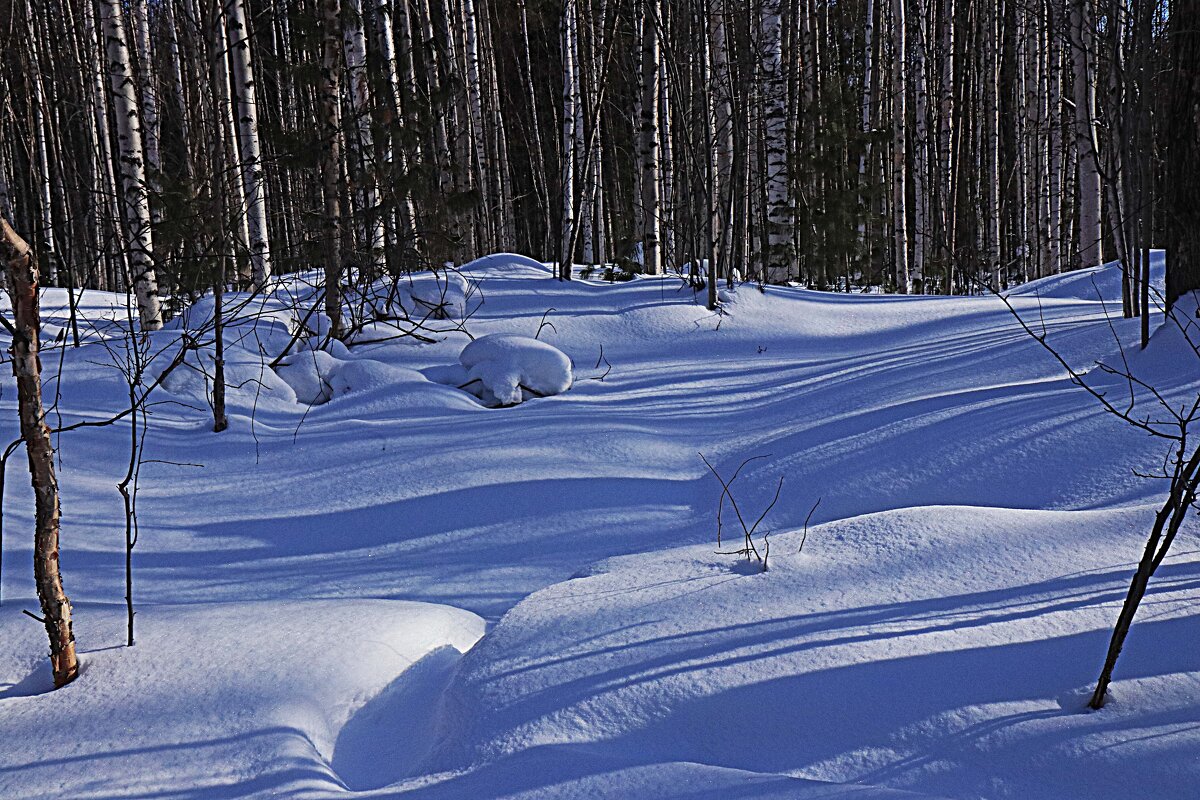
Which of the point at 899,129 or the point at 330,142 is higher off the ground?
the point at 899,129

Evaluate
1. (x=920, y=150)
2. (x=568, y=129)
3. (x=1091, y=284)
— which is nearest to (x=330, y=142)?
(x=568, y=129)

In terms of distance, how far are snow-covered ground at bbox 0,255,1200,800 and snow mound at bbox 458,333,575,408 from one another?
3 cm

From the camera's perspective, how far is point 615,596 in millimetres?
2459

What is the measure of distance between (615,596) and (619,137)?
2142 centimetres

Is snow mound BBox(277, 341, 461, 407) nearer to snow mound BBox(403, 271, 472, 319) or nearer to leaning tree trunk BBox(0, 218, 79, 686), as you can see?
snow mound BBox(403, 271, 472, 319)

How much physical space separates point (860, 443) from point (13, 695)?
11.2 ft

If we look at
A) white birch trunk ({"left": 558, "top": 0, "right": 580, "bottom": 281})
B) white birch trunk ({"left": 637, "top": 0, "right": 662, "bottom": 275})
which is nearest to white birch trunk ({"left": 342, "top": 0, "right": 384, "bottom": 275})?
white birch trunk ({"left": 558, "top": 0, "right": 580, "bottom": 281})

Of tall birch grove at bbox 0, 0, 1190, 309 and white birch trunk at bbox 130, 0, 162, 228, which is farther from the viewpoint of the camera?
white birch trunk at bbox 130, 0, 162, 228

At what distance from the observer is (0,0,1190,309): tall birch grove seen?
6.26 meters

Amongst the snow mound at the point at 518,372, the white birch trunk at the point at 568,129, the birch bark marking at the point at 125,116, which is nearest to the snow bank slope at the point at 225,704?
the snow mound at the point at 518,372

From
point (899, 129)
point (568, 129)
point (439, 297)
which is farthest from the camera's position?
point (899, 129)

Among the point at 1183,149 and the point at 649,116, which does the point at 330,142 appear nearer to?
the point at 649,116

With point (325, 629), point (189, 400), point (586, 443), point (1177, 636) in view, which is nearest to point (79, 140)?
point (189, 400)

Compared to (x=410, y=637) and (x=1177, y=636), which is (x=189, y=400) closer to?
(x=410, y=637)
